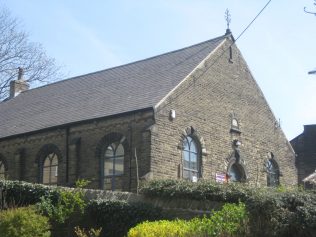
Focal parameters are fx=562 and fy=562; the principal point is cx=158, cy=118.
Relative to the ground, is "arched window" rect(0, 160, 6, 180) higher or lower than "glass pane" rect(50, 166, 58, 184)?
higher

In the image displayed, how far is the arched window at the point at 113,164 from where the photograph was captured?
2380cm

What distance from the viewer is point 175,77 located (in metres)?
25.5

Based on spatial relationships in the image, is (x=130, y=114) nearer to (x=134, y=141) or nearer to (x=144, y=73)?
(x=134, y=141)

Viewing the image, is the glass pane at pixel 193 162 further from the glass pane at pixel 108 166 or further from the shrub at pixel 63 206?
the shrub at pixel 63 206

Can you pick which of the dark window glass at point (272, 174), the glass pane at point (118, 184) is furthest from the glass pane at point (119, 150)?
the dark window glass at point (272, 174)

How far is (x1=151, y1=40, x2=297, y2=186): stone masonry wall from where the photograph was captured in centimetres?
2334

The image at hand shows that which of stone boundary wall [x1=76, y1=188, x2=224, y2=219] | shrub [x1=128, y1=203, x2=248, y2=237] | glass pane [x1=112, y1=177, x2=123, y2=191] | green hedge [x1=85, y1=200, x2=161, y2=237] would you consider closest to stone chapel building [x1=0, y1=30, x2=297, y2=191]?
glass pane [x1=112, y1=177, x2=123, y2=191]

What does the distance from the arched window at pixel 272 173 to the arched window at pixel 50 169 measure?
10.8m

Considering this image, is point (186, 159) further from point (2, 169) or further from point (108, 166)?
point (2, 169)

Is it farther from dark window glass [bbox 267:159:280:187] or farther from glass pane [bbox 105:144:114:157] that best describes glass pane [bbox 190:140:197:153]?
dark window glass [bbox 267:159:280:187]

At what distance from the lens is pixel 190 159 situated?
24.5m

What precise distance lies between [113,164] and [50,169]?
4.27 meters

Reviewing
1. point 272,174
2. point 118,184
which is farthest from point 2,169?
point 272,174

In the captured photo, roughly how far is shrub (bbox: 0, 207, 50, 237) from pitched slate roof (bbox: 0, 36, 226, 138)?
30.3 feet
